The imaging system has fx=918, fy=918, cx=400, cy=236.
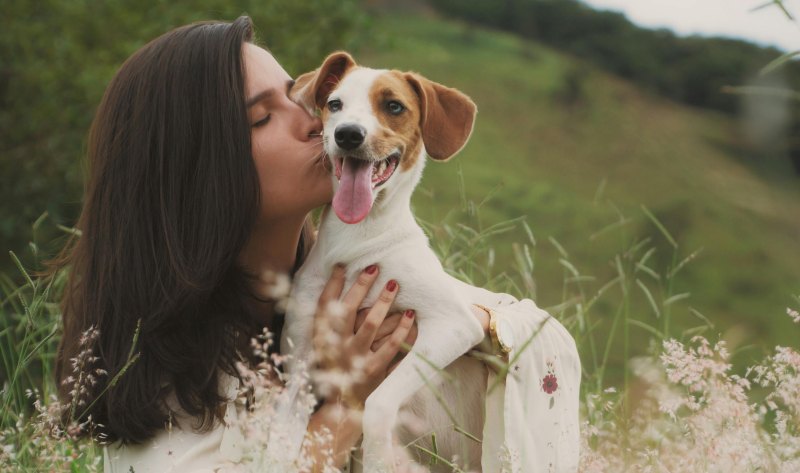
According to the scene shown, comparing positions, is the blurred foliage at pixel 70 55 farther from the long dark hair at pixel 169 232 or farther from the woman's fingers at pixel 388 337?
the woman's fingers at pixel 388 337

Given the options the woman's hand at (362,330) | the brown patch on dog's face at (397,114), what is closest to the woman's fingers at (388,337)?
the woman's hand at (362,330)

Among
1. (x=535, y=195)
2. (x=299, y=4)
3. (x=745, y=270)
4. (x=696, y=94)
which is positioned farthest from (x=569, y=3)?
(x=299, y=4)

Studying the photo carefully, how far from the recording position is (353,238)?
95.6 inches

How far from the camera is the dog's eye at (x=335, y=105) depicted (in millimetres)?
2461

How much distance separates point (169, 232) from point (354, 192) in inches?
21.7

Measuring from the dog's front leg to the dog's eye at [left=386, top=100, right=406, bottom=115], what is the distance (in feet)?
1.82

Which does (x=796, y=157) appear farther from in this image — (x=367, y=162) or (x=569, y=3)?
(x=569, y=3)

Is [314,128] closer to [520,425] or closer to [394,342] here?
[394,342]

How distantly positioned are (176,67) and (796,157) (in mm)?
1684

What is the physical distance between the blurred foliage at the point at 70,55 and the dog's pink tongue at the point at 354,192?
590cm

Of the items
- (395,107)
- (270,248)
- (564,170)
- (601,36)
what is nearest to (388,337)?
(270,248)

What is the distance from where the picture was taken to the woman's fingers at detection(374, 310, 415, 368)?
2303 mm

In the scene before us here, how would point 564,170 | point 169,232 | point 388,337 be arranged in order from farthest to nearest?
point 564,170
point 169,232
point 388,337

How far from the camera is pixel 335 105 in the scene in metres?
2.47
